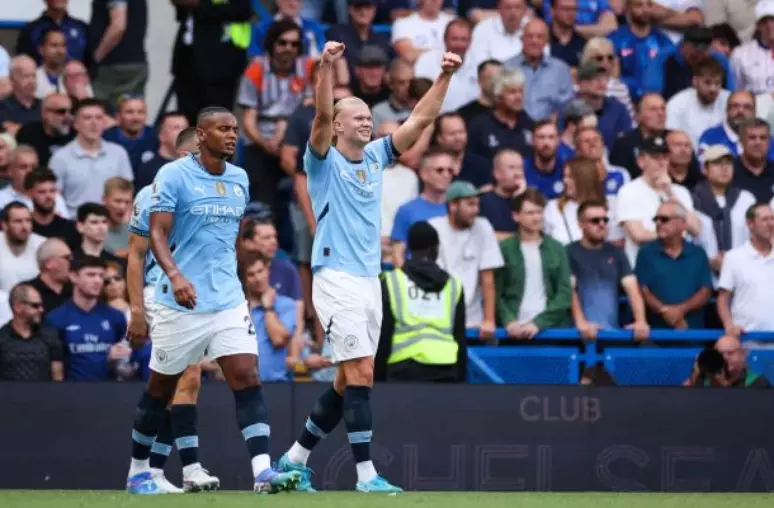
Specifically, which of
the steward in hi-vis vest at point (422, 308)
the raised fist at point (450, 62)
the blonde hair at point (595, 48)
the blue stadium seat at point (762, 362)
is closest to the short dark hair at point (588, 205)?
the blue stadium seat at point (762, 362)

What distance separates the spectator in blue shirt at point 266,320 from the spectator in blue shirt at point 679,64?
5778 mm

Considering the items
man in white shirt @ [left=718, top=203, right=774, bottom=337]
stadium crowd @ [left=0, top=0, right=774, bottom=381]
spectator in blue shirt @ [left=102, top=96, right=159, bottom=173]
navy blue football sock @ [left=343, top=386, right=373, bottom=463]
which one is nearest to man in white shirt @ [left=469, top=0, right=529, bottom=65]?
stadium crowd @ [left=0, top=0, right=774, bottom=381]

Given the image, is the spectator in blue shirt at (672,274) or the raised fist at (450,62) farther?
the spectator in blue shirt at (672,274)

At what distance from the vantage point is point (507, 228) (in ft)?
49.4

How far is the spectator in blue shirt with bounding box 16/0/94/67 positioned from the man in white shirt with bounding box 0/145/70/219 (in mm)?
2063

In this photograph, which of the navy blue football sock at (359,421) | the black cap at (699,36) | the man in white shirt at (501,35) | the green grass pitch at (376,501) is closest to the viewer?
the green grass pitch at (376,501)

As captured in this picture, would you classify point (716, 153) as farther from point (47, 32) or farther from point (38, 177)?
point (47, 32)

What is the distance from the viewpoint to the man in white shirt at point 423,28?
17219 millimetres

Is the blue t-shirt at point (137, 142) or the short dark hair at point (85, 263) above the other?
the blue t-shirt at point (137, 142)

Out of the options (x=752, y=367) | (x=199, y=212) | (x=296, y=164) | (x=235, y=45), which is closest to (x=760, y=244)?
(x=752, y=367)

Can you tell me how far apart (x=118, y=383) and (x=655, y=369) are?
430 cm

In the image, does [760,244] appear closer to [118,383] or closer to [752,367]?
[752,367]

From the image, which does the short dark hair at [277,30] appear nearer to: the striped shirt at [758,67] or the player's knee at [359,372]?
the striped shirt at [758,67]

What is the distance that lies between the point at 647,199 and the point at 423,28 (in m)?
3.27
